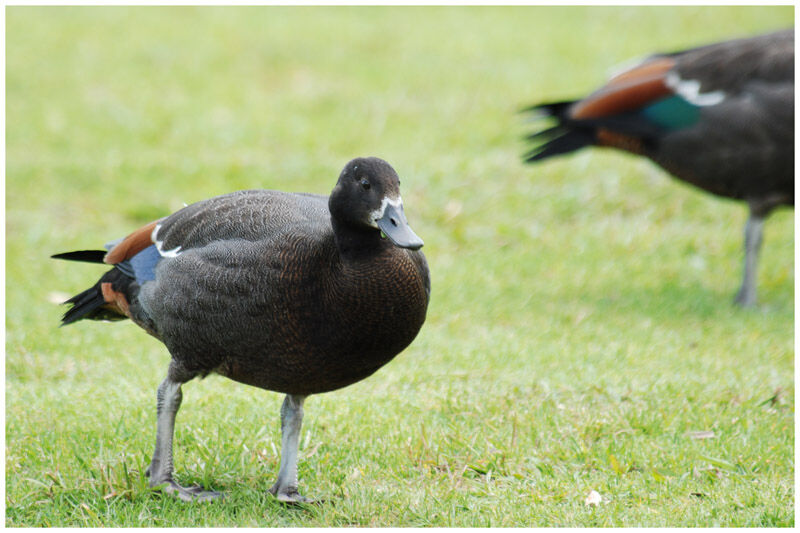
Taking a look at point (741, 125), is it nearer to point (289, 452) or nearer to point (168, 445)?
point (289, 452)

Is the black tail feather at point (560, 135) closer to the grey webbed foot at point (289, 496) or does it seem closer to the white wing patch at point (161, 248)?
the white wing patch at point (161, 248)

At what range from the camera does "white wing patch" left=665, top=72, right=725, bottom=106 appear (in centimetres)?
725

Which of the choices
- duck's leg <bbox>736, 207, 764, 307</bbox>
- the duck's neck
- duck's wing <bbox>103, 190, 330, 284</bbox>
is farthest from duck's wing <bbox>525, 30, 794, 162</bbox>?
the duck's neck

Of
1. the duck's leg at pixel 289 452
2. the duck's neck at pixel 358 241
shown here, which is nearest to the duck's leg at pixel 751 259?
the duck's leg at pixel 289 452

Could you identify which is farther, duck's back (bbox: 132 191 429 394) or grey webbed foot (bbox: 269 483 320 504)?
grey webbed foot (bbox: 269 483 320 504)

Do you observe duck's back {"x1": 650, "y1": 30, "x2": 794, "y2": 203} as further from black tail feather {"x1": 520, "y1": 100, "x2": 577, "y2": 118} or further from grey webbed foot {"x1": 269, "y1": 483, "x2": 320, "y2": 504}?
grey webbed foot {"x1": 269, "y1": 483, "x2": 320, "y2": 504}

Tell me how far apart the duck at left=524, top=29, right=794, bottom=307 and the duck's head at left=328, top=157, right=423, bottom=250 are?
4.12m

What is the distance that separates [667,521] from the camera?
4176mm

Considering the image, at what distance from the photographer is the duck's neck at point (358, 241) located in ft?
12.5

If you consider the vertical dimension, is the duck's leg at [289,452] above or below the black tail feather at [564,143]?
below

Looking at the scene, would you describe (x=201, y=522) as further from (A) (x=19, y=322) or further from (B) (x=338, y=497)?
(A) (x=19, y=322)

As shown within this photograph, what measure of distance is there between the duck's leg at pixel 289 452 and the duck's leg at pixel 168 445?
0.26 metres

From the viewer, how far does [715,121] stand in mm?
7188

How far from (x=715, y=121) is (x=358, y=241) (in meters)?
4.17
